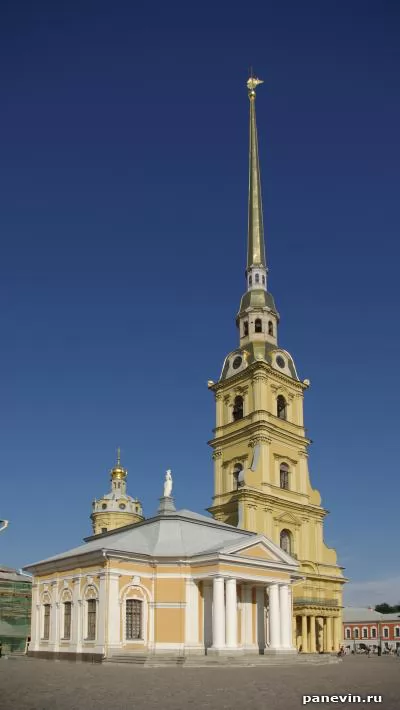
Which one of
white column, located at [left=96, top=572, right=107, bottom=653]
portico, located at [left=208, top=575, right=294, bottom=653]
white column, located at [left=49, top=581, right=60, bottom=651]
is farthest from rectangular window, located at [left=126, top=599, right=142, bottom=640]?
white column, located at [left=49, top=581, right=60, bottom=651]

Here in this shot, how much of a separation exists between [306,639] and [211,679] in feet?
83.8

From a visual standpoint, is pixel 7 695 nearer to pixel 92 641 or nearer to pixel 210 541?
pixel 92 641

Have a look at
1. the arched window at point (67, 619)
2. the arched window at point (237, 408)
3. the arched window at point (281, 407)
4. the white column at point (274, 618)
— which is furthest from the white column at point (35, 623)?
the arched window at point (281, 407)

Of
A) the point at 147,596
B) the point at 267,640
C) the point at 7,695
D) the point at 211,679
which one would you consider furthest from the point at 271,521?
the point at 7,695

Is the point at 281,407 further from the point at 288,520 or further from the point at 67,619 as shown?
the point at 67,619

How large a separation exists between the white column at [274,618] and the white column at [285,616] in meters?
0.33

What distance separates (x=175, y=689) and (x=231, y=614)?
1440 centimetres

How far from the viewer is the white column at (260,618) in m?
35.4

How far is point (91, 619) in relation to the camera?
32219mm

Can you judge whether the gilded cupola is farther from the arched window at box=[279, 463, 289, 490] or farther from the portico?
the portico

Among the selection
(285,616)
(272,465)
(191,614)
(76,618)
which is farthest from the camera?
(272,465)

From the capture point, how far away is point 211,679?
2136 centimetres

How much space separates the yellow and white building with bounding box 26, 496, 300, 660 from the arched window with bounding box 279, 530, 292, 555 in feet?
38.4

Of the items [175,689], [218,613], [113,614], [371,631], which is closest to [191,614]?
[218,613]
